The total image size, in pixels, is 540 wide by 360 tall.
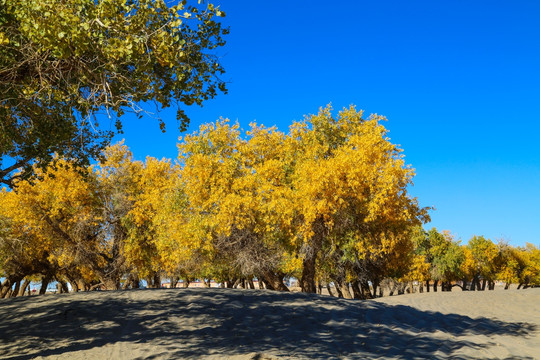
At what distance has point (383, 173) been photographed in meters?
19.9

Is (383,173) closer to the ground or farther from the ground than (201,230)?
farther from the ground

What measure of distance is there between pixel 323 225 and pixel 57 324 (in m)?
13.5

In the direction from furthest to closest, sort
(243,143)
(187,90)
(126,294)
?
(243,143), (126,294), (187,90)

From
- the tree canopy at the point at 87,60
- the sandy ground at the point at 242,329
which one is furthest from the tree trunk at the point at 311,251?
the tree canopy at the point at 87,60

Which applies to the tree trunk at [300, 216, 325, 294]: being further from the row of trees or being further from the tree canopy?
the tree canopy

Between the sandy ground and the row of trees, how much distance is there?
16.0ft

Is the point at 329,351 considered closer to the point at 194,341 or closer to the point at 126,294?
the point at 194,341

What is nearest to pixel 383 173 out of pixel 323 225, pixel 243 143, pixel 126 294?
pixel 323 225

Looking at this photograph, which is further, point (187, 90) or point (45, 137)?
point (45, 137)

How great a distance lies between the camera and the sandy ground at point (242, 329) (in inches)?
408

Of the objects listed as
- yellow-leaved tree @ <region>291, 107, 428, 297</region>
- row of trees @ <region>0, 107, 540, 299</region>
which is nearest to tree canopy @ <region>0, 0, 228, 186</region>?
row of trees @ <region>0, 107, 540, 299</region>

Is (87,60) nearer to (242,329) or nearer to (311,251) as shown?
(242,329)

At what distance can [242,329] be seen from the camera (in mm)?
12211

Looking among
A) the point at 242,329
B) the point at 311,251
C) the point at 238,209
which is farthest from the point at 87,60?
the point at 311,251
